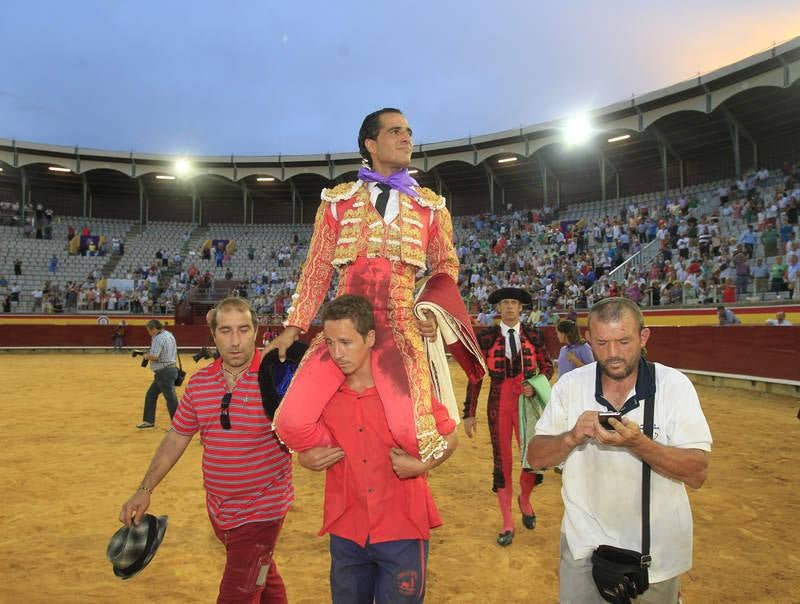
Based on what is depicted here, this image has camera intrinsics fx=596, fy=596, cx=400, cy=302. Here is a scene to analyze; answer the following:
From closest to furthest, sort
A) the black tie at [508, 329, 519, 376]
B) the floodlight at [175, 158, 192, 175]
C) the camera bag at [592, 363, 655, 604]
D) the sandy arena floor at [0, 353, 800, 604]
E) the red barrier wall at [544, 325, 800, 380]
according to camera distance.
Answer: the camera bag at [592, 363, 655, 604]
the sandy arena floor at [0, 353, 800, 604]
the black tie at [508, 329, 519, 376]
the red barrier wall at [544, 325, 800, 380]
the floodlight at [175, 158, 192, 175]

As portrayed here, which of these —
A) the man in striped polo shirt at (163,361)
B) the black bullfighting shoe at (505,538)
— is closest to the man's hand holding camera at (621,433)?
the black bullfighting shoe at (505,538)

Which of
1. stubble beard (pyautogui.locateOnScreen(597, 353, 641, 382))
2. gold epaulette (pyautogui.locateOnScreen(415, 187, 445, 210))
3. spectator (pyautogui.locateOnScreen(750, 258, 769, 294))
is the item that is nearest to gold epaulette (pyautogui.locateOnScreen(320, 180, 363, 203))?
gold epaulette (pyautogui.locateOnScreen(415, 187, 445, 210))

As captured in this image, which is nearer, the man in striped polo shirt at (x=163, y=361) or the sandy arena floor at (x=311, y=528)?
the sandy arena floor at (x=311, y=528)

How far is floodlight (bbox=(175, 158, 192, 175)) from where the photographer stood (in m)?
30.9

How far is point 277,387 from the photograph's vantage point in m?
2.18

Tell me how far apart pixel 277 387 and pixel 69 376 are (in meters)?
15.4

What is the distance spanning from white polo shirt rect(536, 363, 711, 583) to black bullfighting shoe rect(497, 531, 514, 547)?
2209 mm

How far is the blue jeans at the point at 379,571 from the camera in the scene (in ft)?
6.27

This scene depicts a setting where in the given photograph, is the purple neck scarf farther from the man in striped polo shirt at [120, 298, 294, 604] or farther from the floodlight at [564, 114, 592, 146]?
the floodlight at [564, 114, 592, 146]

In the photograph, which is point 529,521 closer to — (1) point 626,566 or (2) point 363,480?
(1) point 626,566

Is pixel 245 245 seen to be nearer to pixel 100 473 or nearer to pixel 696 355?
pixel 696 355

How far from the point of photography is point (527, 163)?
2867cm

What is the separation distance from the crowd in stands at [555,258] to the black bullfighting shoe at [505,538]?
11892mm

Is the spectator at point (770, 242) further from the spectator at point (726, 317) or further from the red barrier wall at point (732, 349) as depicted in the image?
the red barrier wall at point (732, 349)
